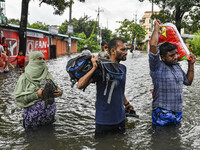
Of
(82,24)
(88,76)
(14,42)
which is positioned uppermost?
(82,24)

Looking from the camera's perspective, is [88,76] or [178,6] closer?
[88,76]

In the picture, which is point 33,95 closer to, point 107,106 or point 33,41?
point 107,106

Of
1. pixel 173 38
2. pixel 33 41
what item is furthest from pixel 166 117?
pixel 33 41

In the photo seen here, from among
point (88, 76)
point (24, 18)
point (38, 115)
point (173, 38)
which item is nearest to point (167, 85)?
point (173, 38)

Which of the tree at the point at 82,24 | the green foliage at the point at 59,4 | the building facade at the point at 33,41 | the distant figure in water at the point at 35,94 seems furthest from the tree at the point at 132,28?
the distant figure in water at the point at 35,94

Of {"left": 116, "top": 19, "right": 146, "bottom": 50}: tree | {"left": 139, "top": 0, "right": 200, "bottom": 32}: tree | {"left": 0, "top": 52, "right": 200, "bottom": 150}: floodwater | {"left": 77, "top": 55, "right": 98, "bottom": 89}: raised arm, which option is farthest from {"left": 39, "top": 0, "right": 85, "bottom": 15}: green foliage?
{"left": 116, "top": 19, "right": 146, "bottom": 50}: tree

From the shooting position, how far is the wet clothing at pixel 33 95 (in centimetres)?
386

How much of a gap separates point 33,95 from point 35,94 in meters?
0.03

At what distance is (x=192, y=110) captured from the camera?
583 cm

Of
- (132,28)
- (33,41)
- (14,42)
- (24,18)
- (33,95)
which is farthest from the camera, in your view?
(132,28)

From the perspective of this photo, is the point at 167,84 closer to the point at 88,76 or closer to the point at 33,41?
the point at 88,76

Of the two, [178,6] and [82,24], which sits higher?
[82,24]

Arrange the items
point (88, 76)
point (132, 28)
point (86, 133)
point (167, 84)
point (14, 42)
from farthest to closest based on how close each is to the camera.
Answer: point (132, 28)
point (14, 42)
point (86, 133)
point (167, 84)
point (88, 76)

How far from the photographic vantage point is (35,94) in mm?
3857
